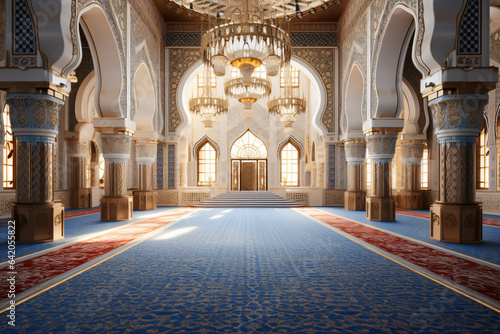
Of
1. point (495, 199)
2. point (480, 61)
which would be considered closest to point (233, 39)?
point (480, 61)

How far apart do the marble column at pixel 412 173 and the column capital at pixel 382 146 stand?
351 centimetres

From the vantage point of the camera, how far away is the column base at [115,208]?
6.71 m

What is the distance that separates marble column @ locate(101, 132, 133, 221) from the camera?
6742mm

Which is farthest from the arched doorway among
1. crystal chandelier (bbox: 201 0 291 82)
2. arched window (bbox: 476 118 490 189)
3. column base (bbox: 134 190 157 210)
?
crystal chandelier (bbox: 201 0 291 82)

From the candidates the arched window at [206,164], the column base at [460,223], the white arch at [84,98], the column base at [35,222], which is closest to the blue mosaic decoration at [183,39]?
the white arch at [84,98]

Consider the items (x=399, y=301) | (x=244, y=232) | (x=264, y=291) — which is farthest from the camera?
(x=244, y=232)

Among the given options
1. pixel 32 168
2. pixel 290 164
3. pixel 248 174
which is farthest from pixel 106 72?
pixel 290 164

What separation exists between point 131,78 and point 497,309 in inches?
286

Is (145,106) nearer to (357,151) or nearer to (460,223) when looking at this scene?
→ (357,151)

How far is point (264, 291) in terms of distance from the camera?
2.37m

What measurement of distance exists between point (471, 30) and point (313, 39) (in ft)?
21.2

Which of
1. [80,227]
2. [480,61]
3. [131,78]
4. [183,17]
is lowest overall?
[80,227]

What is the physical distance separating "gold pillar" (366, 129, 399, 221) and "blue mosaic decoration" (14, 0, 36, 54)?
232 inches

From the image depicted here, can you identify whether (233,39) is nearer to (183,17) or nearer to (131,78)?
(131,78)
